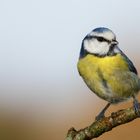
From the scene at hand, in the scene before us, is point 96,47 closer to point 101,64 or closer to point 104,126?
point 101,64

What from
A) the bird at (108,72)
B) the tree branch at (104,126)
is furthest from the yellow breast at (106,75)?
the tree branch at (104,126)

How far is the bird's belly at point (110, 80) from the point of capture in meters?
2.49

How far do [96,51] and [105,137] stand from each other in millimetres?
1794

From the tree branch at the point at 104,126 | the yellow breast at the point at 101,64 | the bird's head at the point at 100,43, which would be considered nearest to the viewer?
the tree branch at the point at 104,126

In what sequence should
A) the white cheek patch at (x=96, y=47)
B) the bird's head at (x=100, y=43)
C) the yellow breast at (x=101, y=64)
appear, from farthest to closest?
the yellow breast at (x=101, y=64) < the white cheek patch at (x=96, y=47) < the bird's head at (x=100, y=43)

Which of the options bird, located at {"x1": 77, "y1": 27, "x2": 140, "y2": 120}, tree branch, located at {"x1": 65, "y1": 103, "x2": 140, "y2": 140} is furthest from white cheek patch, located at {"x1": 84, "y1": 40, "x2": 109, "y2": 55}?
tree branch, located at {"x1": 65, "y1": 103, "x2": 140, "y2": 140}

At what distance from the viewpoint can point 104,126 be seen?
77.0 inches

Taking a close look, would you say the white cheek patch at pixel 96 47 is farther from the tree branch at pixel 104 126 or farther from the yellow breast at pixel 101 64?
the tree branch at pixel 104 126

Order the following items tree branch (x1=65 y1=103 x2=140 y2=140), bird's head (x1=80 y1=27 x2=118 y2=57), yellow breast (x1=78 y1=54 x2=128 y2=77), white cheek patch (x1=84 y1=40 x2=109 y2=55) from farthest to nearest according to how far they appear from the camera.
A: yellow breast (x1=78 y1=54 x2=128 y2=77) < white cheek patch (x1=84 y1=40 x2=109 y2=55) < bird's head (x1=80 y1=27 x2=118 y2=57) < tree branch (x1=65 y1=103 x2=140 y2=140)

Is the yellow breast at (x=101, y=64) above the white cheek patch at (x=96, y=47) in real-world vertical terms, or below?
below

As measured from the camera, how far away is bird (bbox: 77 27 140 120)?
2443 mm

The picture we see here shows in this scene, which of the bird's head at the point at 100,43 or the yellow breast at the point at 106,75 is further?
the yellow breast at the point at 106,75

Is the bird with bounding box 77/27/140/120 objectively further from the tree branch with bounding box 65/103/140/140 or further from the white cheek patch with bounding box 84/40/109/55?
the tree branch with bounding box 65/103/140/140

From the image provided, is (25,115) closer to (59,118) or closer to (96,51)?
(59,118)
